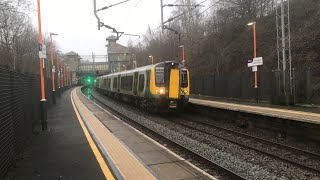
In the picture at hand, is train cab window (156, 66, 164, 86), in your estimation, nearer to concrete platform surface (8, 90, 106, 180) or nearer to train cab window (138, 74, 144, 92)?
train cab window (138, 74, 144, 92)

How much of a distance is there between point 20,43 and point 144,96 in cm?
2410

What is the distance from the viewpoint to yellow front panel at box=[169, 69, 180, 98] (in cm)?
1875

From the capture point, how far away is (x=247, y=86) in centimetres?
2723

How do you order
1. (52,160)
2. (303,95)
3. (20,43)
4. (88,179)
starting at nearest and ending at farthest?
(88,179) → (52,160) → (303,95) → (20,43)

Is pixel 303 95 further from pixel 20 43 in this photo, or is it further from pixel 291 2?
pixel 20 43

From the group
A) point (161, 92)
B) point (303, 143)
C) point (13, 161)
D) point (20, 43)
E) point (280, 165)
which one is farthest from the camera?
point (20, 43)

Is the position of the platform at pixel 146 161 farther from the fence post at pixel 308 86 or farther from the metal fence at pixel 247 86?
the metal fence at pixel 247 86

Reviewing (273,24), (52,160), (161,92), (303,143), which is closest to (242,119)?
(303,143)

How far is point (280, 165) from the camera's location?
853 cm

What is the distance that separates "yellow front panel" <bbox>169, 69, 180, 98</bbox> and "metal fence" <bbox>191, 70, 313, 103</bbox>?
758 cm

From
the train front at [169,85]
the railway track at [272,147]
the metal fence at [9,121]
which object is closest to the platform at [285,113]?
the railway track at [272,147]

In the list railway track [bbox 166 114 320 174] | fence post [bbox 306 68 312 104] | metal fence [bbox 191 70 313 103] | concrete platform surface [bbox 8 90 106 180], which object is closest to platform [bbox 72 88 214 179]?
concrete platform surface [bbox 8 90 106 180]

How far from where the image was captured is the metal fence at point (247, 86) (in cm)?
2209

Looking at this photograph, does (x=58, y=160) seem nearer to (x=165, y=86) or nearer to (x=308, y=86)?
(x=165, y=86)
